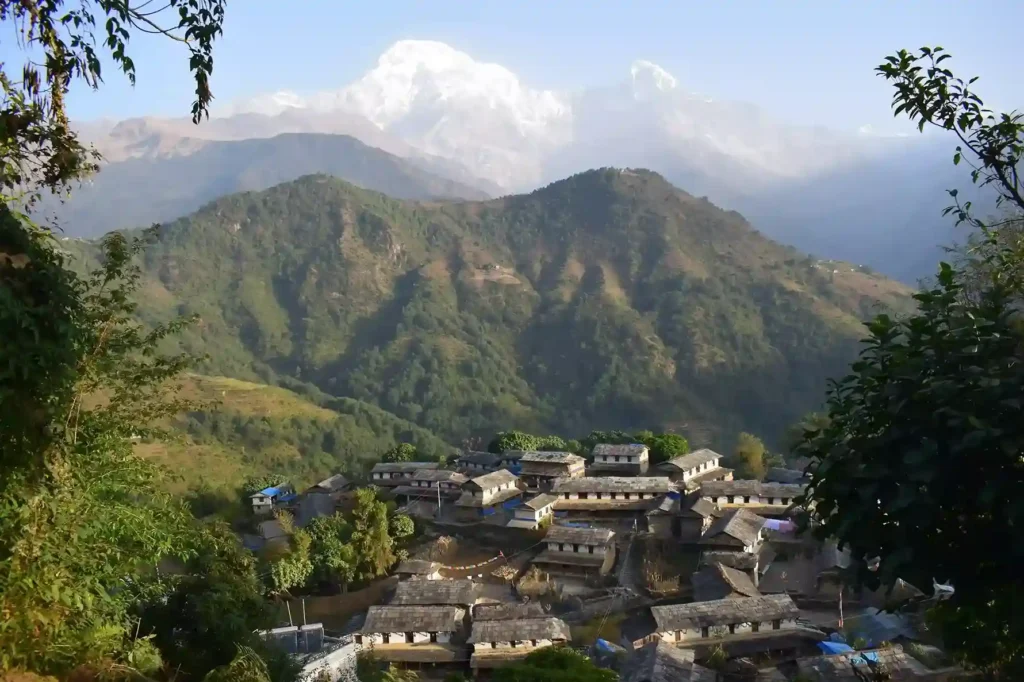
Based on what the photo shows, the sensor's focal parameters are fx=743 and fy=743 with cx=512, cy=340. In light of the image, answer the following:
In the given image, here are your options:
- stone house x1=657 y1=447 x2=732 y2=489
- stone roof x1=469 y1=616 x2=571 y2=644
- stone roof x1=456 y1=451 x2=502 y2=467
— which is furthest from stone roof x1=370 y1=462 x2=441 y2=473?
stone roof x1=469 y1=616 x2=571 y2=644

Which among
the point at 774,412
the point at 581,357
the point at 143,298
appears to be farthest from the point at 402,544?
the point at 143,298

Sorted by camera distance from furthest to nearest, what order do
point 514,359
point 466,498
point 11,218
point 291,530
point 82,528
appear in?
point 514,359
point 466,498
point 291,530
point 82,528
point 11,218

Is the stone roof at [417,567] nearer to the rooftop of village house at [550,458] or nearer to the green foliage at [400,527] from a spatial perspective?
the green foliage at [400,527]

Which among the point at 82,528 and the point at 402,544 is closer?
the point at 82,528

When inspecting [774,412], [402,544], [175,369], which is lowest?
[774,412]

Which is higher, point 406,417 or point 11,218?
point 11,218

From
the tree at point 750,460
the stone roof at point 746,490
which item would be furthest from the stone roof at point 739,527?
the tree at point 750,460

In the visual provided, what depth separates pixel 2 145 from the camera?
6.49 m

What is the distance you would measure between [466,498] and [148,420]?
27.7m

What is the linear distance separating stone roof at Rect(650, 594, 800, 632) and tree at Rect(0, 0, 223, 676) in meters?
16.1

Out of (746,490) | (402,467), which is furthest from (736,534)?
(402,467)

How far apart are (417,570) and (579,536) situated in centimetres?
642

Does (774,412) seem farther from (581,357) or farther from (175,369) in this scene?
(175,369)

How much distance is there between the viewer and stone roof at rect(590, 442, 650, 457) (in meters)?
38.7
